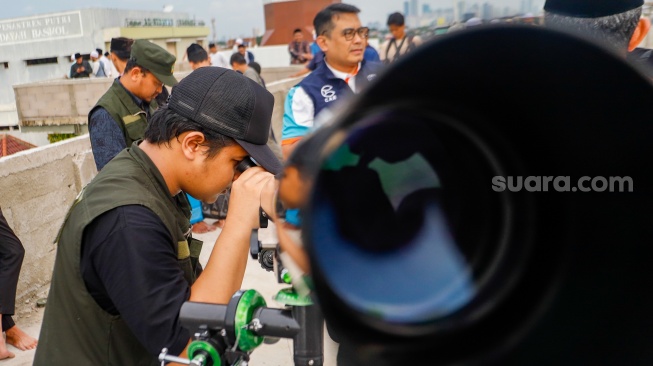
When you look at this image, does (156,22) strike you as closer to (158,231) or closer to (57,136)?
(57,136)

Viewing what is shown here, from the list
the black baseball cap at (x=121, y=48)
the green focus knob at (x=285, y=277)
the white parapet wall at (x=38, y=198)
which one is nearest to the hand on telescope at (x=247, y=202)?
the green focus knob at (x=285, y=277)

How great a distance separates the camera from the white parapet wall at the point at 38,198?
384 cm

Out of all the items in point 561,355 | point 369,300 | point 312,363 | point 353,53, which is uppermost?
point 353,53

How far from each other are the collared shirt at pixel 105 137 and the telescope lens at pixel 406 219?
9.89 feet

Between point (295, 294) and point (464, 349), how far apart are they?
357 millimetres

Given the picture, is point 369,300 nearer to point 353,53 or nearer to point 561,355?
point 561,355

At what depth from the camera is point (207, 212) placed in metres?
5.33

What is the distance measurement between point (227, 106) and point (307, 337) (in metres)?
0.91

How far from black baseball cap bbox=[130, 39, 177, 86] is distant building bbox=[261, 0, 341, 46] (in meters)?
24.6

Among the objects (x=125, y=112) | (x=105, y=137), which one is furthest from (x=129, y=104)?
(x=105, y=137)

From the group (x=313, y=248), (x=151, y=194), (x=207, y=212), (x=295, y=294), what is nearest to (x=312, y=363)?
(x=295, y=294)

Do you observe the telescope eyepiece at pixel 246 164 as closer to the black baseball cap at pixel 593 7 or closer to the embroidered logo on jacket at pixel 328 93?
the black baseball cap at pixel 593 7

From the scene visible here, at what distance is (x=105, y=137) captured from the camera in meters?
3.41

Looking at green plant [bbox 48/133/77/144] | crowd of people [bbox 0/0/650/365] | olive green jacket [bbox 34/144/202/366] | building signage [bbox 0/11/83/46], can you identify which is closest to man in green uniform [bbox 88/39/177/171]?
crowd of people [bbox 0/0/650/365]
